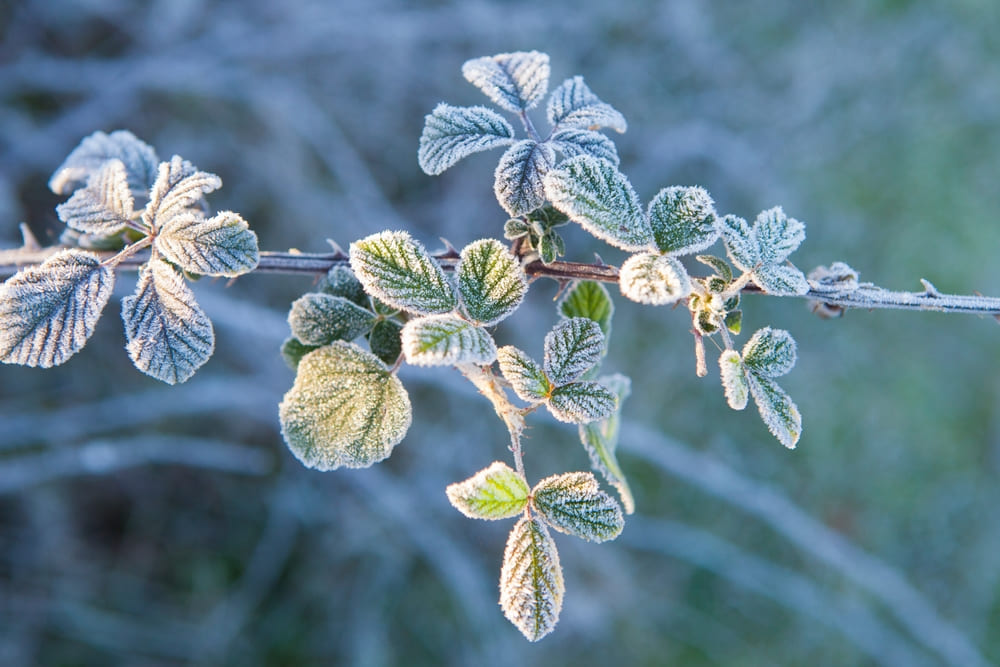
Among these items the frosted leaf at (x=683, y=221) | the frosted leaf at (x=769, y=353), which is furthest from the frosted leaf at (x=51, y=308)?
the frosted leaf at (x=769, y=353)

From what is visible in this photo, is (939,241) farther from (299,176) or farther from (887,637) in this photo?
(299,176)

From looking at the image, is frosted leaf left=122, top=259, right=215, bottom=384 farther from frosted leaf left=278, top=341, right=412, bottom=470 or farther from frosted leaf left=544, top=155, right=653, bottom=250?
frosted leaf left=544, top=155, right=653, bottom=250

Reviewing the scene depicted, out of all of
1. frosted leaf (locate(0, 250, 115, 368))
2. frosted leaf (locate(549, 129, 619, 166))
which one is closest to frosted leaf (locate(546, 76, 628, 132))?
frosted leaf (locate(549, 129, 619, 166))

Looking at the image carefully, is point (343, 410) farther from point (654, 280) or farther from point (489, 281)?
point (654, 280)

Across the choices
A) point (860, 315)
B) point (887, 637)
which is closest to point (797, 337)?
point (860, 315)

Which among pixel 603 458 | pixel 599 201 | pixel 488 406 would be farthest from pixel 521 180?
pixel 488 406

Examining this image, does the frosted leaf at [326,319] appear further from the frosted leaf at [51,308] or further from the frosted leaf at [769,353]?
the frosted leaf at [769,353]
